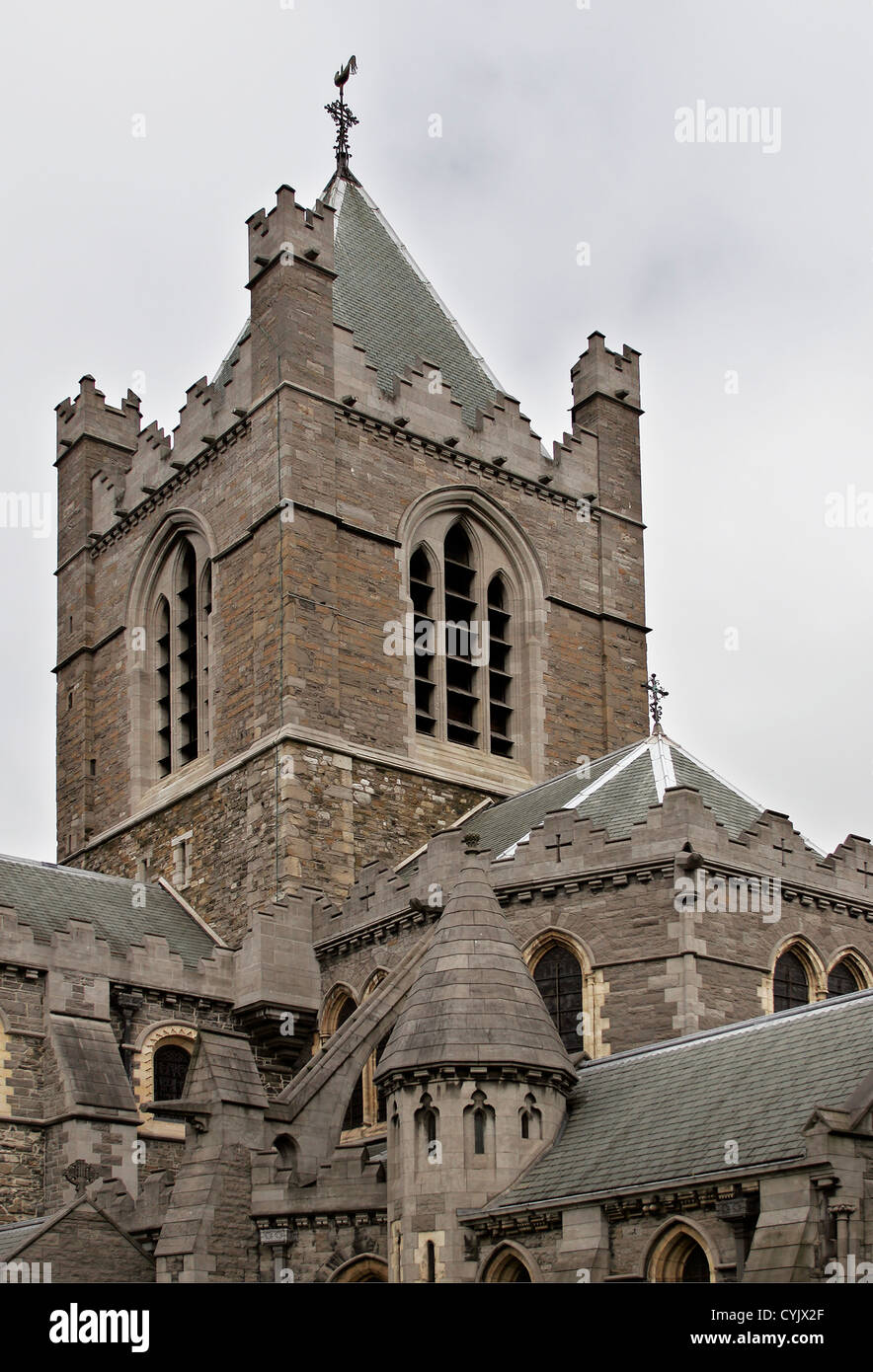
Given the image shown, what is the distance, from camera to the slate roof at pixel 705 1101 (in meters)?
22.4

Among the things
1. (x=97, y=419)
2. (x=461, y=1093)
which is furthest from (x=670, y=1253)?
(x=97, y=419)

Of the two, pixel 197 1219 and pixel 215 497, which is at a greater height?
pixel 215 497

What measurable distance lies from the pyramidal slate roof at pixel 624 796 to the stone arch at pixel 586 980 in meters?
1.61

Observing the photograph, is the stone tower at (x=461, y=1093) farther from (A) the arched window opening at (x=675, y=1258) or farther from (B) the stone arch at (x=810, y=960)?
(B) the stone arch at (x=810, y=960)

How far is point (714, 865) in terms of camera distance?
1160 inches

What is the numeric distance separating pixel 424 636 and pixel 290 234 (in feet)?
27.9

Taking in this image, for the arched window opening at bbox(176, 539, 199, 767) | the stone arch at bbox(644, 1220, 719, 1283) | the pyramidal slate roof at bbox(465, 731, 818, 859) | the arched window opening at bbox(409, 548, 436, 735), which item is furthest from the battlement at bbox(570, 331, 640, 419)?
the stone arch at bbox(644, 1220, 719, 1283)

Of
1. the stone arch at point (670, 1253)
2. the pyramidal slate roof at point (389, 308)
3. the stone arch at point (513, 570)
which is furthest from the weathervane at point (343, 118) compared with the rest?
the stone arch at point (670, 1253)

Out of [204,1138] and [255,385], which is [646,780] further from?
[255,385]

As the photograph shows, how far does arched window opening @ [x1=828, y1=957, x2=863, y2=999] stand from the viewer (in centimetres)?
3077

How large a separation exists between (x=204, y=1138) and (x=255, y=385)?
17.3 m
